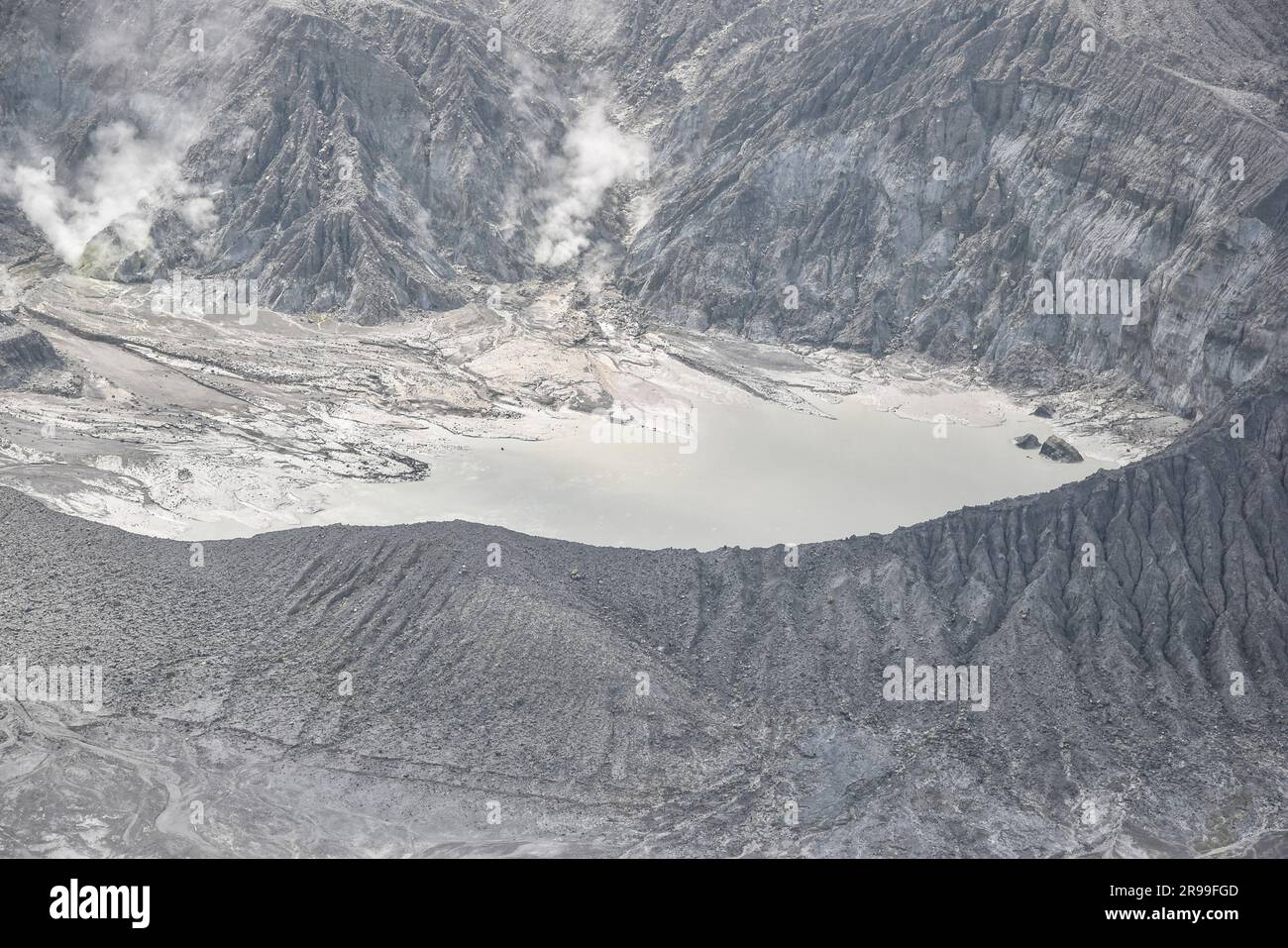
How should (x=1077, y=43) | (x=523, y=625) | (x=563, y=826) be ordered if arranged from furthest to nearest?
1. (x=1077, y=43)
2. (x=523, y=625)
3. (x=563, y=826)

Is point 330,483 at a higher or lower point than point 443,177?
lower

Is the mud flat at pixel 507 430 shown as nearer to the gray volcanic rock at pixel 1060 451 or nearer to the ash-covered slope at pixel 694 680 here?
the gray volcanic rock at pixel 1060 451

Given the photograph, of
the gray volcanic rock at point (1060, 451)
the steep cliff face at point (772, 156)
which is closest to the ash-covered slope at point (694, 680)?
the gray volcanic rock at point (1060, 451)

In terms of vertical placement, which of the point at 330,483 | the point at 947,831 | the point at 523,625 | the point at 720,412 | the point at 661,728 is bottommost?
the point at 947,831

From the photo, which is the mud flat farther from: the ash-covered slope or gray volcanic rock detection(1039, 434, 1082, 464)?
the ash-covered slope

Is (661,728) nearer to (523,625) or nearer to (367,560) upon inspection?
(523,625)

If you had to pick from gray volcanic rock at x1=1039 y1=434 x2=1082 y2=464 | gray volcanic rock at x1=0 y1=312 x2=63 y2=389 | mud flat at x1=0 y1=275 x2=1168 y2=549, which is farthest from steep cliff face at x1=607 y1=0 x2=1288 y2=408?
gray volcanic rock at x1=0 y1=312 x2=63 y2=389

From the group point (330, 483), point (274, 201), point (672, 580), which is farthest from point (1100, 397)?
point (274, 201)
